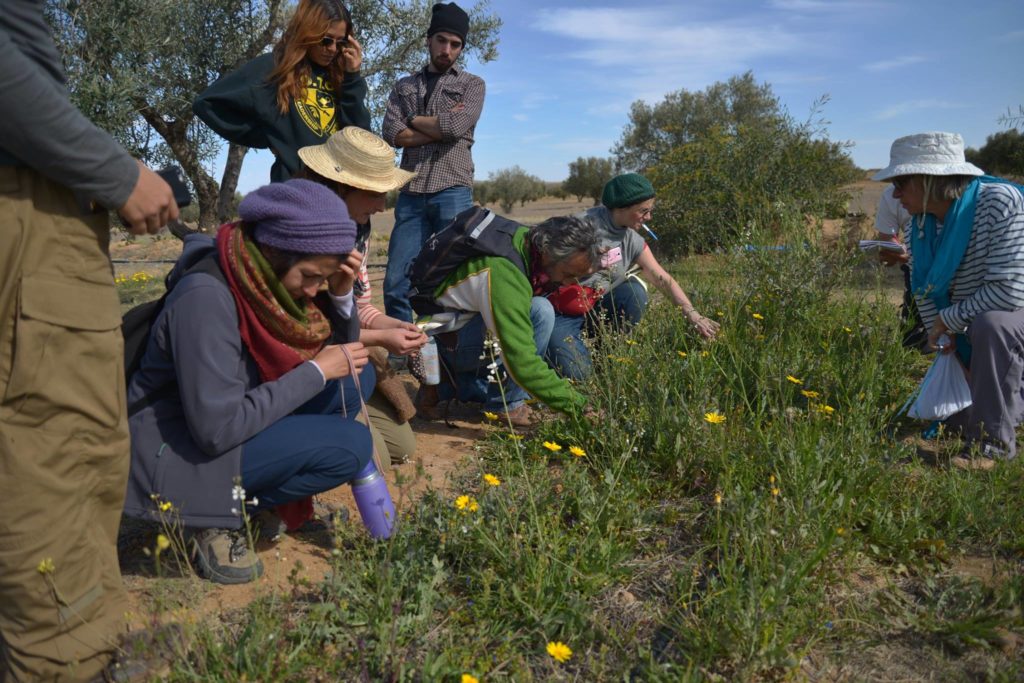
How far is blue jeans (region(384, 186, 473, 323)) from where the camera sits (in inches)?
185

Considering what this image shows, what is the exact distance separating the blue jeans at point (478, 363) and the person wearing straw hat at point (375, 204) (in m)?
0.63

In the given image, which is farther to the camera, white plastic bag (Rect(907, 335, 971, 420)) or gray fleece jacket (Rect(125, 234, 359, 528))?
white plastic bag (Rect(907, 335, 971, 420))

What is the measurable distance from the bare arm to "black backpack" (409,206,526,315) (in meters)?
1.14

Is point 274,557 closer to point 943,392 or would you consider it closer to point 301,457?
point 301,457

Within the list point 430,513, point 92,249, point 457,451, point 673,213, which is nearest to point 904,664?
point 430,513

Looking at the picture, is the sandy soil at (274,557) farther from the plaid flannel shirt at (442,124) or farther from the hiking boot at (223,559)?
the plaid flannel shirt at (442,124)

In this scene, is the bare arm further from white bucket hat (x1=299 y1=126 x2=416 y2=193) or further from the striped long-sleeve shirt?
white bucket hat (x1=299 y1=126 x2=416 y2=193)

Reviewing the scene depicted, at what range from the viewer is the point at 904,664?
2.07 metres

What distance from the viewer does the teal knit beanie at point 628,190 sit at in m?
4.31

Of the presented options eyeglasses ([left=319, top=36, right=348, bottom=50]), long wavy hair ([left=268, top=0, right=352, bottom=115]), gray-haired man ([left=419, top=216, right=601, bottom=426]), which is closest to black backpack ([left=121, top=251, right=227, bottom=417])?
gray-haired man ([left=419, top=216, right=601, bottom=426])

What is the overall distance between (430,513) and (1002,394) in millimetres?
2555

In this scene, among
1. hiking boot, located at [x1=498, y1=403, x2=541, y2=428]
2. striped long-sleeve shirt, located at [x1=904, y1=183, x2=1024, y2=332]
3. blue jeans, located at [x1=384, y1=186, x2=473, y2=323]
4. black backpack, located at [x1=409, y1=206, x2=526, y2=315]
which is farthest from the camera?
blue jeans, located at [x1=384, y1=186, x2=473, y2=323]

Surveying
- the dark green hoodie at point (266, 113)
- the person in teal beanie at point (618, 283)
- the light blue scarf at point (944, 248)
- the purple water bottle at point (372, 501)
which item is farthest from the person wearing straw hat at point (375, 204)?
the light blue scarf at point (944, 248)

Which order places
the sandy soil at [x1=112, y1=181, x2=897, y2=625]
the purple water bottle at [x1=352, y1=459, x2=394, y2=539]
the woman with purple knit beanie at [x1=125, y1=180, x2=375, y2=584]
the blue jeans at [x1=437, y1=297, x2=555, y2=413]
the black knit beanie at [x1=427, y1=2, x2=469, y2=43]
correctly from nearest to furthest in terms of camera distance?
the sandy soil at [x1=112, y1=181, x2=897, y2=625], the woman with purple knit beanie at [x1=125, y1=180, x2=375, y2=584], the purple water bottle at [x1=352, y1=459, x2=394, y2=539], the blue jeans at [x1=437, y1=297, x2=555, y2=413], the black knit beanie at [x1=427, y1=2, x2=469, y2=43]
